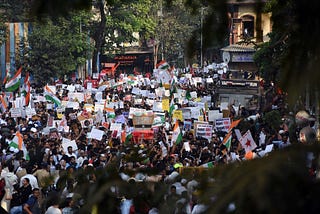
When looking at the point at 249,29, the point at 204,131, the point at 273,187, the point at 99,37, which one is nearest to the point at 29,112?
the point at 204,131

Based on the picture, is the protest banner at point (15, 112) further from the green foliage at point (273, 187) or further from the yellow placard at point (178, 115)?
the green foliage at point (273, 187)

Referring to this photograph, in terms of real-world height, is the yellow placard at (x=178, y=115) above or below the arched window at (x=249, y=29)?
below

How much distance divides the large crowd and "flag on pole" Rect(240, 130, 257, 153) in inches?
1.9

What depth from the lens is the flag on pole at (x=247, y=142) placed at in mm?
15320

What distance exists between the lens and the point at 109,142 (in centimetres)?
1748

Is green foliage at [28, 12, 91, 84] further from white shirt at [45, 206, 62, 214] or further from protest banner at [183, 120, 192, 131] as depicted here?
white shirt at [45, 206, 62, 214]

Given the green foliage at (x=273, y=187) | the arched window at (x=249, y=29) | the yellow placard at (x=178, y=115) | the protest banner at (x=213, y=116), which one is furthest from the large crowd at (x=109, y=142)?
the arched window at (x=249, y=29)

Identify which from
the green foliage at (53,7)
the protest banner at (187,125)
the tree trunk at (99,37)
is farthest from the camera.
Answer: the tree trunk at (99,37)

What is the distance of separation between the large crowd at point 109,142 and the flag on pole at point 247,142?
48mm

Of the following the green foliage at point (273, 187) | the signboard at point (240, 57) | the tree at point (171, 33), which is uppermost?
the tree at point (171, 33)

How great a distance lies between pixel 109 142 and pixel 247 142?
355cm

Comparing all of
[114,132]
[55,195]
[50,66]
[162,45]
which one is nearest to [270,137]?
[114,132]

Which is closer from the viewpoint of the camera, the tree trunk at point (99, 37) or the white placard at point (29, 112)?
the white placard at point (29, 112)

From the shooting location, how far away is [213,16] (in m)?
3.93
